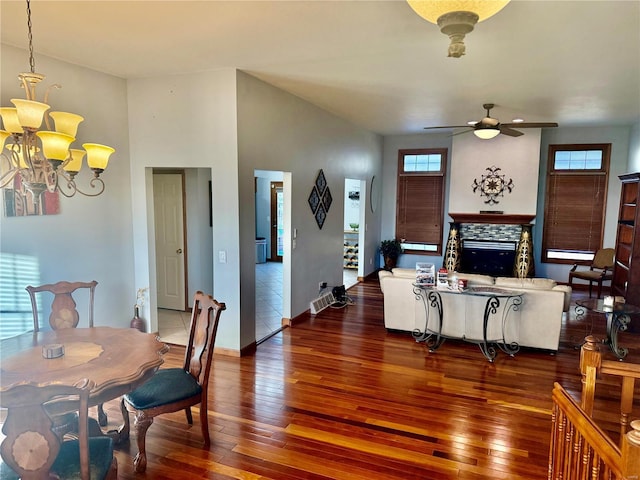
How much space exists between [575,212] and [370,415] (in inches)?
261

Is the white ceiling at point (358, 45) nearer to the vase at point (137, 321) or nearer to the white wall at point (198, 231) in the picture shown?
the white wall at point (198, 231)

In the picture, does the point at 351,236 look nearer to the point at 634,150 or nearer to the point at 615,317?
the point at 634,150

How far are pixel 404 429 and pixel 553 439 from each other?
124cm

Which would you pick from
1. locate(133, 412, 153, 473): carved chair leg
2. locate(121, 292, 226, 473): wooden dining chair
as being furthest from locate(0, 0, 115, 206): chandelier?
locate(133, 412, 153, 473): carved chair leg

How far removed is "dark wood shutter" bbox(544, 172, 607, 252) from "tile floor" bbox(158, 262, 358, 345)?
3959 millimetres

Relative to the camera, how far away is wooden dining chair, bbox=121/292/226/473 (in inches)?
109

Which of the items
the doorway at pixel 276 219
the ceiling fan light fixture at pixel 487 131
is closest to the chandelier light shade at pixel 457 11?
the ceiling fan light fixture at pixel 487 131

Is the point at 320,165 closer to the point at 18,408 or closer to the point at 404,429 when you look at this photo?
the point at 404,429

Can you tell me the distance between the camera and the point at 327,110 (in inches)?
253

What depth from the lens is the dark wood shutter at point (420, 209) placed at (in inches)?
360

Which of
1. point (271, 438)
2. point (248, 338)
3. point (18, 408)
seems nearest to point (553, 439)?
point (271, 438)

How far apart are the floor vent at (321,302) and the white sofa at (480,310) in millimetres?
1250

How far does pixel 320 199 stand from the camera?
21.1ft

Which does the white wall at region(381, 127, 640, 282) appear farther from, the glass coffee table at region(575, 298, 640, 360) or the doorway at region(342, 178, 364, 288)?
the glass coffee table at region(575, 298, 640, 360)
